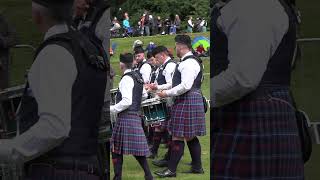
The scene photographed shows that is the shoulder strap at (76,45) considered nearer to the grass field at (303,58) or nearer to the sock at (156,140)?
the grass field at (303,58)

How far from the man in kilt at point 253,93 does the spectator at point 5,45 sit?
0.80m

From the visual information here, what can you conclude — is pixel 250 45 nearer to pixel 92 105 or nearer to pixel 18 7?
pixel 92 105

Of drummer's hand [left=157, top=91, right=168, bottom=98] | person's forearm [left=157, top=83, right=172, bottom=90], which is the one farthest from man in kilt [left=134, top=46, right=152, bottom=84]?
drummer's hand [left=157, top=91, right=168, bottom=98]

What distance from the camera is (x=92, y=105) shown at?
7.67 ft

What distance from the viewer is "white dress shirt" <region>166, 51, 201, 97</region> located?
240 inches

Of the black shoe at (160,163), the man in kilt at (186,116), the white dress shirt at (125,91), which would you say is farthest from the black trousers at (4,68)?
the black shoe at (160,163)

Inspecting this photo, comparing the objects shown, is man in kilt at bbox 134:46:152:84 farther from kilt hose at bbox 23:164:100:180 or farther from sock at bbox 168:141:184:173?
kilt hose at bbox 23:164:100:180

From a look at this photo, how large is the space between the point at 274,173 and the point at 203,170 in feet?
12.5

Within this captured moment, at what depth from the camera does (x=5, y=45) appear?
Answer: 2561 mm

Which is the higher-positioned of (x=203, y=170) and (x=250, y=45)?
(x=250, y=45)

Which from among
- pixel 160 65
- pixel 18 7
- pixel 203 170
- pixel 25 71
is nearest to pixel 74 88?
pixel 25 71

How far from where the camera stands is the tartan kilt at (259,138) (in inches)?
98.0

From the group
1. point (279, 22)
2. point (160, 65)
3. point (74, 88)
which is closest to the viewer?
point (74, 88)

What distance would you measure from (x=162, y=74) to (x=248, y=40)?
203 inches
